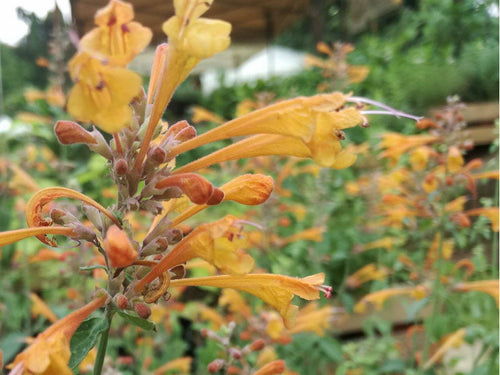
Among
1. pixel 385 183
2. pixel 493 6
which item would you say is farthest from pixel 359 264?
pixel 493 6

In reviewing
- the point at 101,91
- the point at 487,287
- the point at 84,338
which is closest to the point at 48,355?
Result: the point at 84,338

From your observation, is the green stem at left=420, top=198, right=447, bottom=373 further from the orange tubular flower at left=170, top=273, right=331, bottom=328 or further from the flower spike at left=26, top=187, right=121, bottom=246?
the flower spike at left=26, top=187, right=121, bottom=246

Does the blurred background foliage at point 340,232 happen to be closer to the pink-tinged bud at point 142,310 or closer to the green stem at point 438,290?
the green stem at point 438,290

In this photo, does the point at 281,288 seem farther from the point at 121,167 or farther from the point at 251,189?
the point at 121,167

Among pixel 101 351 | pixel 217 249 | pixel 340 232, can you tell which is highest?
pixel 217 249

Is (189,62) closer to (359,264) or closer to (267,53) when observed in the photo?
(359,264)
